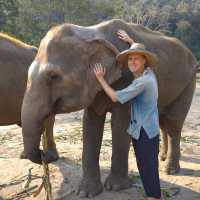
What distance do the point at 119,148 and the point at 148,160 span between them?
2.14 feet

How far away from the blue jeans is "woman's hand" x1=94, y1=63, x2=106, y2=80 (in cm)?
53

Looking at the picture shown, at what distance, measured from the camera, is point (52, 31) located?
137 inches

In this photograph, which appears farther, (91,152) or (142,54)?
(91,152)

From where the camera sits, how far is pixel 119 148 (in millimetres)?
3977

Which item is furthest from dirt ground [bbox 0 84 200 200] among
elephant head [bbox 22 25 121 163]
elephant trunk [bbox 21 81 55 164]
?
elephant trunk [bbox 21 81 55 164]

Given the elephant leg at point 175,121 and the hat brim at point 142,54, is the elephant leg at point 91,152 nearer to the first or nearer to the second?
the hat brim at point 142,54

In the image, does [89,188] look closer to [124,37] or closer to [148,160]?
[148,160]

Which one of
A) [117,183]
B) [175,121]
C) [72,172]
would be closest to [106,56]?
[117,183]

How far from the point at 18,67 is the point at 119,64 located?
1726mm

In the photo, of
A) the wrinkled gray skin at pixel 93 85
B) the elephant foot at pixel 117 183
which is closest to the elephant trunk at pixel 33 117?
the wrinkled gray skin at pixel 93 85

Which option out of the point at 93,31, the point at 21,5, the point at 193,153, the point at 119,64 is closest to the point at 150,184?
the point at 119,64

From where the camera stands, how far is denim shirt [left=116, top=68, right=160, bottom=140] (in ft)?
10.5

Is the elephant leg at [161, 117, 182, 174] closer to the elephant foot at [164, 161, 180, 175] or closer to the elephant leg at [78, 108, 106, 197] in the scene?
the elephant foot at [164, 161, 180, 175]

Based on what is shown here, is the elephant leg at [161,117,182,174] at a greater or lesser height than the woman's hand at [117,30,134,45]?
lesser
